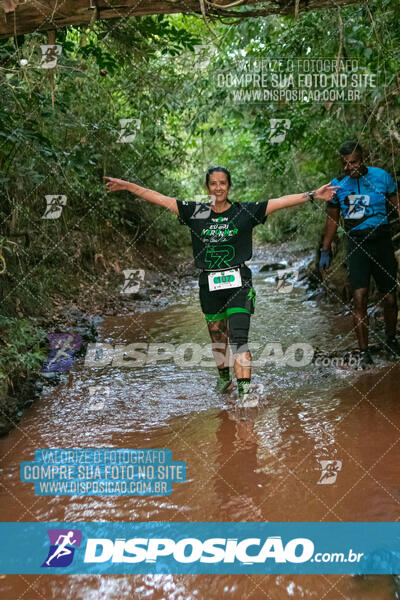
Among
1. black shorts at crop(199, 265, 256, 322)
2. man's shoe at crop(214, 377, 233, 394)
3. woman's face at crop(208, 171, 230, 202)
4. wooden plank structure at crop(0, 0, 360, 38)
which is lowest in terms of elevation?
man's shoe at crop(214, 377, 233, 394)

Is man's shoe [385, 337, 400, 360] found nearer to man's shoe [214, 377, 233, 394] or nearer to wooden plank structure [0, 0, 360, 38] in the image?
man's shoe [214, 377, 233, 394]

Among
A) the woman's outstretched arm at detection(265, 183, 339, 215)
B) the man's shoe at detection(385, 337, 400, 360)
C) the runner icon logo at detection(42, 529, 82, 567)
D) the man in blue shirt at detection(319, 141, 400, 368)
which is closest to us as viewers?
the runner icon logo at detection(42, 529, 82, 567)

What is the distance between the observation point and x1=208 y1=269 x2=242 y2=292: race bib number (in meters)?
4.05

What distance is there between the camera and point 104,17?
3.70 meters

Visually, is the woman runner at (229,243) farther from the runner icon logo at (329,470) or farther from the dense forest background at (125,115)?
the dense forest background at (125,115)

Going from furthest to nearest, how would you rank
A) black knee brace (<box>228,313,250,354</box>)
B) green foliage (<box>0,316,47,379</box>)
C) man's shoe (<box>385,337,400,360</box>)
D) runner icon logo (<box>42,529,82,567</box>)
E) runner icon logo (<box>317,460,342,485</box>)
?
man's shoe (<box>385,337,400,360</box>) → green foliage (<box>0,316,47,379</box>) → black knee brace (<box>228,313,250,354</box>) → runner icon logo (<box>317,460,342,485</box>) → runner icon logo (<box>42,529,82,567</box>)

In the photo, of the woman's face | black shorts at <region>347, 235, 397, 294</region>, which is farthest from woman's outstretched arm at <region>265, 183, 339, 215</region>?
black shorts at <region>347, 235, 397, 294</region>

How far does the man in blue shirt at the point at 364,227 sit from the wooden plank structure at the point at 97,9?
141cm

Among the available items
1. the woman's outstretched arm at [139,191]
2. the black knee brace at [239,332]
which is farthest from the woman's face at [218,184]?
the black knee brace at [239,332]

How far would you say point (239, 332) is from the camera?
4.00 meters

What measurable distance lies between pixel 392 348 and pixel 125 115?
8345mm

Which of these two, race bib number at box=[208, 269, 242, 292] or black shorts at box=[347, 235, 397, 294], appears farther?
black shorts at box=[347, 235, 397, 294]

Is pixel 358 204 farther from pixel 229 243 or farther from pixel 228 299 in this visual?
pixel 228 299

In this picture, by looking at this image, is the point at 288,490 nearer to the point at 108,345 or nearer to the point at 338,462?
the point at 338,462
